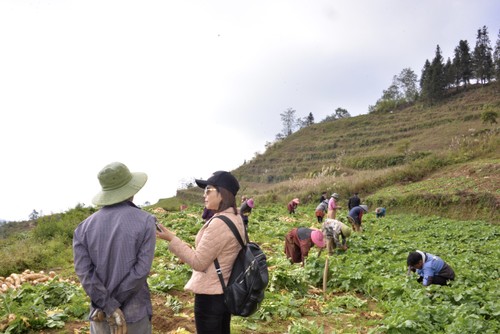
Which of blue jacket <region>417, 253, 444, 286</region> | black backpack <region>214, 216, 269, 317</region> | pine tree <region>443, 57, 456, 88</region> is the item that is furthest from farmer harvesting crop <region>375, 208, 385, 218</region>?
pine tree <region>443, 57, 456, 88</region>

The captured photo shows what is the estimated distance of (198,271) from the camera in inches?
132

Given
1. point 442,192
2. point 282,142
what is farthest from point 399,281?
point 282,142

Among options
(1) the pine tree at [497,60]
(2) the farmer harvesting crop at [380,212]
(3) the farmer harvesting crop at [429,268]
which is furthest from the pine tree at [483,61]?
(3) the farmer harvesting crop at [429,268]

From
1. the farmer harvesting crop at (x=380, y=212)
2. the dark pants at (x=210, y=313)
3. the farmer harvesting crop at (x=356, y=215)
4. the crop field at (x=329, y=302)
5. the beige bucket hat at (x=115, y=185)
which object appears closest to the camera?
the beige bucket hat at (x=115, y=185)

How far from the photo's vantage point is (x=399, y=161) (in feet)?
161

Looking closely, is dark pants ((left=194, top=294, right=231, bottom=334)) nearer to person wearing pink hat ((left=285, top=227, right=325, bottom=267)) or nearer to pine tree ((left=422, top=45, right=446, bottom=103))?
person wearing pink hat ((left=285, top=227, right=325, bottom=267))

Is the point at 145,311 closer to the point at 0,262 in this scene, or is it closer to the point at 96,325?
the point at 96,325

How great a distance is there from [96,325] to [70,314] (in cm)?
348

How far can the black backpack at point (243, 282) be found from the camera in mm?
3264

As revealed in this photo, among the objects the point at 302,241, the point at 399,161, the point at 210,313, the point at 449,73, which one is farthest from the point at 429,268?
the point at 449,73

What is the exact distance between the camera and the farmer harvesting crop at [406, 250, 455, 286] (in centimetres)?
758

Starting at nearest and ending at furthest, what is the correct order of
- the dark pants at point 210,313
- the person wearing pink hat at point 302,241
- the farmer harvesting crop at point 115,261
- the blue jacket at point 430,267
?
1. the farmer harvesting crop at point 115,261
2. the dark pants at point 210,313
3. the blue jacket at point 430,267
4. the person wearing pink hat at point 302,241

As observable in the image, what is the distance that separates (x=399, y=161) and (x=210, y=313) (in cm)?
4998

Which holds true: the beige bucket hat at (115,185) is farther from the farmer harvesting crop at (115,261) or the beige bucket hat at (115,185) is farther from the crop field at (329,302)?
the crop field at (329,302)
